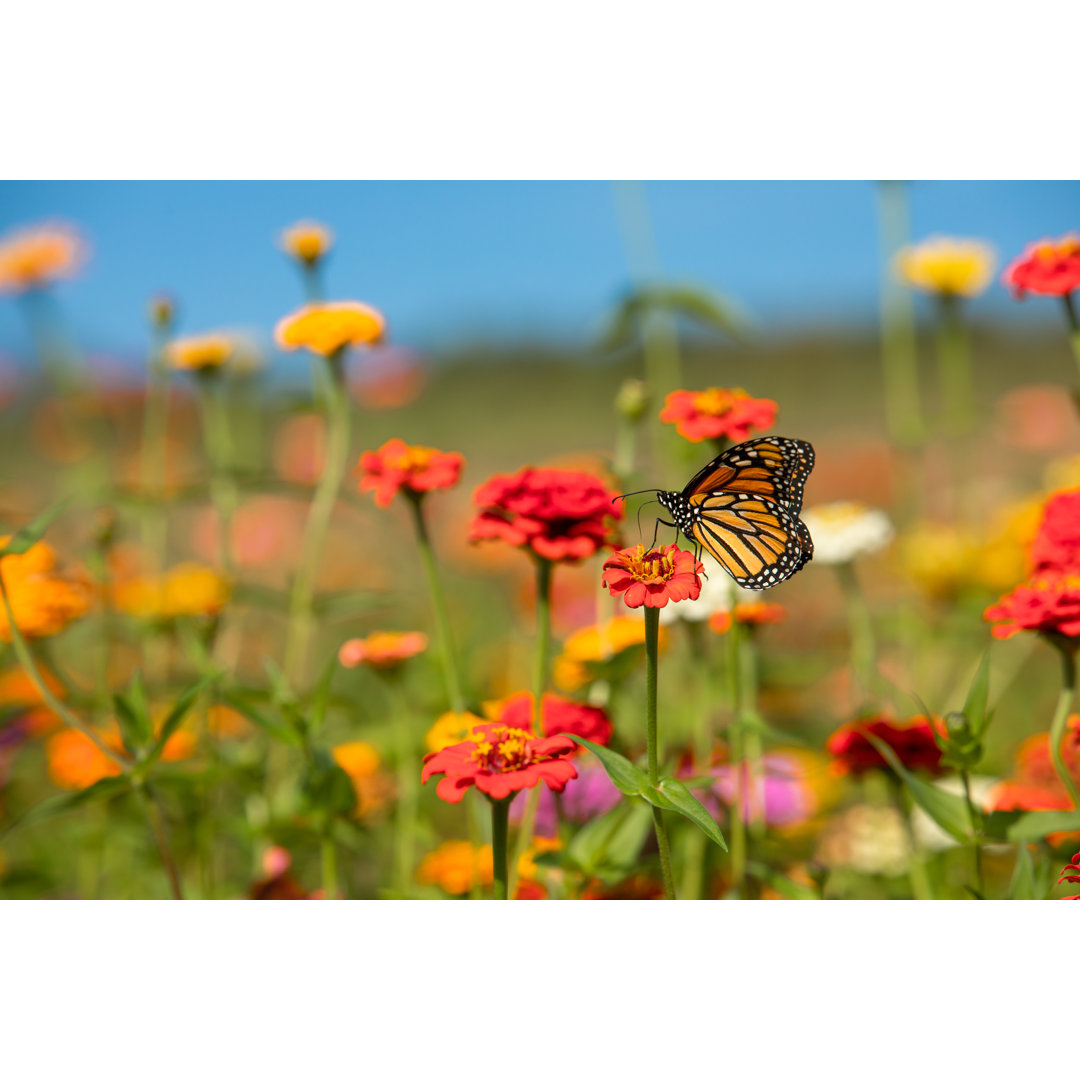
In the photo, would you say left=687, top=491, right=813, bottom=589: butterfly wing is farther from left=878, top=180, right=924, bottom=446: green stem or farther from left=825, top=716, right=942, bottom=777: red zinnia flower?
left=878, top=180, right=924, bottom=446: green stem

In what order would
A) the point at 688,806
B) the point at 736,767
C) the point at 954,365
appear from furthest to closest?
the point at 954,365 < the point at 736,767 < the point at 688,806

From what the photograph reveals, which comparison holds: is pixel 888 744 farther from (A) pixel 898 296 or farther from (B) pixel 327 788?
(A) pixel 898 296

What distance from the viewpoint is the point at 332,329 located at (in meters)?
0.79

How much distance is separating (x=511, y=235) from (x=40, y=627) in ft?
2.10

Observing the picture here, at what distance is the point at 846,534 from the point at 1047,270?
25 centimetres

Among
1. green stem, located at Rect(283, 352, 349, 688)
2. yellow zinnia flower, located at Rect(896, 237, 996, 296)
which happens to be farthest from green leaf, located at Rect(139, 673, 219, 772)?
yellow zinnia flower, located at Rect(896, 237, 996, 296)

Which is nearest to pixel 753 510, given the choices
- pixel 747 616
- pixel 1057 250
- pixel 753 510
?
pixel 753 510

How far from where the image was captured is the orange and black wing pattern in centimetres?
68

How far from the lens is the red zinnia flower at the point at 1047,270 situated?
71 cm

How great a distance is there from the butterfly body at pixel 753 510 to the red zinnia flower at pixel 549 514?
8 centimetres

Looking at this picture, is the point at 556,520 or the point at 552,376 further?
the point at 552,376

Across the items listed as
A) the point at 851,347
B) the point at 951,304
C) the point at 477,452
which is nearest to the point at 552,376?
the point at 477,452
